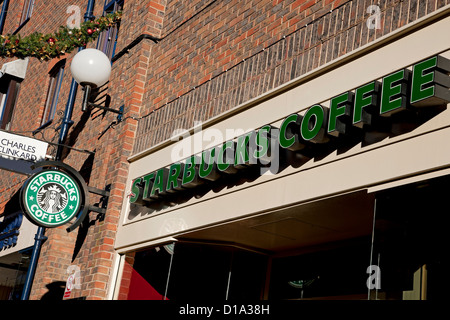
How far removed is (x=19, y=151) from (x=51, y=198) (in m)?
1.68

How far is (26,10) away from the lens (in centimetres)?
1736

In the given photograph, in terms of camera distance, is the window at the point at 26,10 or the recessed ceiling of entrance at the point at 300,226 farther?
the window at the point at 26,10

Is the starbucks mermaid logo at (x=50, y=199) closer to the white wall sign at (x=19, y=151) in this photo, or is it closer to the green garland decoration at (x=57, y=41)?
the white wall sign at (x=19, y=151)

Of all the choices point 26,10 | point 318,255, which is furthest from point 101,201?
point 26,10

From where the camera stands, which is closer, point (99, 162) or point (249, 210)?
point (249, 210)

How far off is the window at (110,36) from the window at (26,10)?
16.7 feet

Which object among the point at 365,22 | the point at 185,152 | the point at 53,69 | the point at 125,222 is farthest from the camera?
the point at 53,69

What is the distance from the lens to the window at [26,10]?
1684 cm

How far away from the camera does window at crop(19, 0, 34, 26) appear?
55.3ft

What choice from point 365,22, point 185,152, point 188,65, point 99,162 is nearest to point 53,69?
point 99,162

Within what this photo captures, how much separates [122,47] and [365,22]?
17.5 feet

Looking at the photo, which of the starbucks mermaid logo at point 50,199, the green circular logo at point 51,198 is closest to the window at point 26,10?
the green circular logo at point 51,198

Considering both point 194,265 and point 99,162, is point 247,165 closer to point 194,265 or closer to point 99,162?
point 194,265

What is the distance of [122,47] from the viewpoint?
10.6 m
